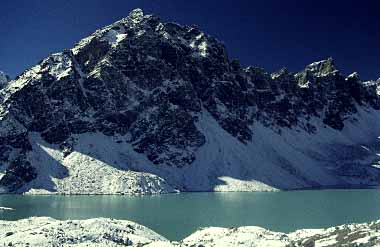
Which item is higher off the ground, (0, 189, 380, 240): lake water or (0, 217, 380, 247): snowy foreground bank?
(0, 189, 380, 240): lake water

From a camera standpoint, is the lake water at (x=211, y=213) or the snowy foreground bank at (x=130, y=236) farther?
the lake water at (x=211, y=213)

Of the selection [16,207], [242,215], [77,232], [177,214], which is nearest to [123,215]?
[177,214]

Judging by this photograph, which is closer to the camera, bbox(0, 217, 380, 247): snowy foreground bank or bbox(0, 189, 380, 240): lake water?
bbox(0, 217, 380, 247): snowy foreground bank

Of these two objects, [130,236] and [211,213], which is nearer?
[130,236]

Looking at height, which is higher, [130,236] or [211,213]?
[211,213]

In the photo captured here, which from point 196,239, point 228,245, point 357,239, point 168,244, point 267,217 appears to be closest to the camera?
point 357,239

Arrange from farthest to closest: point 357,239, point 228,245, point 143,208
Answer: point 143,208, point 228,245, point 357,239

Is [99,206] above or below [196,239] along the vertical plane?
above

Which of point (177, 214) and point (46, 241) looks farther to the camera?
point (177, 214)

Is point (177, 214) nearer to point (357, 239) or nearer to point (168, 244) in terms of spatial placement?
point (168, 244)

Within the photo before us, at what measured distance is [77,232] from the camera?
6488 cm

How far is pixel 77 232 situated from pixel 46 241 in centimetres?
471

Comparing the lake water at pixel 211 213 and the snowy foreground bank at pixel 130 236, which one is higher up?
the lake water at pixel 211 213

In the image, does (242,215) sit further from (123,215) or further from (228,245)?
(228,245)
